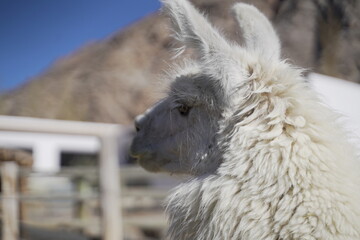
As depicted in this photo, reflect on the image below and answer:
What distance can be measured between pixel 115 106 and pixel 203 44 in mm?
20714

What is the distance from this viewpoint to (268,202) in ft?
4.44

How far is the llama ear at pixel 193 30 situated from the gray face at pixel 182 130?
0.20 meters

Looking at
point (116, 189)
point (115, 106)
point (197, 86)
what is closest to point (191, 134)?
point (197, 86)

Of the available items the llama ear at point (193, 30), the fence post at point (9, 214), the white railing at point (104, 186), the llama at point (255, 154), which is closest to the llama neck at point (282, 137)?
the llama at point (255, 154)

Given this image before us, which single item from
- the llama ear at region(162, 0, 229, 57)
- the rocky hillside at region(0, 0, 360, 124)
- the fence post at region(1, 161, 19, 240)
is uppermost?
the rocky hillside at region(0, 0, 360, 124)

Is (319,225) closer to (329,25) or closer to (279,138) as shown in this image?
(279,138)

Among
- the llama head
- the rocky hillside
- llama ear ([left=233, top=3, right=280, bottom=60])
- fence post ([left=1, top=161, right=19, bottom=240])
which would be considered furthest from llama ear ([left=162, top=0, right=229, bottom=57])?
the rocky hillside

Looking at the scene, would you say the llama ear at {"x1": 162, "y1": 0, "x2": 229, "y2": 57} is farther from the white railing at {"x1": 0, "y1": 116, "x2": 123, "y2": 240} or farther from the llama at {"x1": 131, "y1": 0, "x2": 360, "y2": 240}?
the white railing at {"x1": 0, "y1": 116, "x2": 123, "y2": 240}

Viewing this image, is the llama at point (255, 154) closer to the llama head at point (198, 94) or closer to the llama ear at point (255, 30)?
the llama head at point (198, 94)

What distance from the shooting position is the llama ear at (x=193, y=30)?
58.4 inches

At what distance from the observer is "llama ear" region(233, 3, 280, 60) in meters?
1.98

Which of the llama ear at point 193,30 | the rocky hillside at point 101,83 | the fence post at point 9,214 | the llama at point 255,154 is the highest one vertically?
the rocky hillside at point 101,83

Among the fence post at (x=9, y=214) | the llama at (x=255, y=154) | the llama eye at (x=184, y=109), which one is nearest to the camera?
the llama at (x=255, y=154)

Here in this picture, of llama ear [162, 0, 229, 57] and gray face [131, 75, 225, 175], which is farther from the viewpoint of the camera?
gray face [131, 75, 225, 175]
